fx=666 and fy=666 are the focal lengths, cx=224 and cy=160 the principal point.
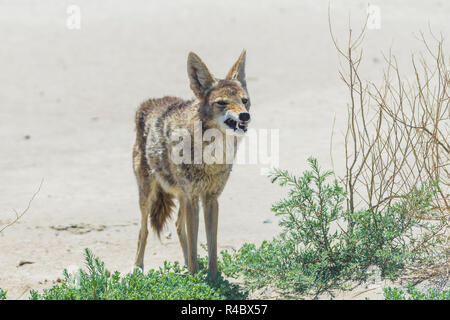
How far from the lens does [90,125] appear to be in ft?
44.1

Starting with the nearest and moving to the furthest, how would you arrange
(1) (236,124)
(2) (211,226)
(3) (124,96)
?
(1) (236,124)
(2) (211,226)
(3) (124,96)

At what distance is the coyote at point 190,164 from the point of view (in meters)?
5.89

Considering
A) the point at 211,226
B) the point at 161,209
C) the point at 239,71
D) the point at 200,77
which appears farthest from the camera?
the point at 161,209

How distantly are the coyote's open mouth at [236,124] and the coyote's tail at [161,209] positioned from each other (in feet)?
5.23

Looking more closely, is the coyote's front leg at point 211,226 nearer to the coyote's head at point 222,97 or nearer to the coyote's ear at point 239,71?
the coyote's head at point 222,97

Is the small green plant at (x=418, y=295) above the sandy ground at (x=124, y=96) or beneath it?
beneath

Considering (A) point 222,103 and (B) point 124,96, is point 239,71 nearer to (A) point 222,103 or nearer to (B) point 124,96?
(A) point 222,103

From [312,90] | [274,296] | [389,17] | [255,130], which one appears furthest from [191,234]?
[389,17]

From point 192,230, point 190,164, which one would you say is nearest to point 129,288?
point 192,230

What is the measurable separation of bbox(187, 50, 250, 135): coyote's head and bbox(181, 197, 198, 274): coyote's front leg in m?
0.81

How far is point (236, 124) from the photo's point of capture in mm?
5711

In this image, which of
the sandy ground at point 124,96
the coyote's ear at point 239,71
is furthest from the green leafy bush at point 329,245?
the coyote's ear at point 239,71

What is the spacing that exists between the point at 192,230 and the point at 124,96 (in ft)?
29.9
